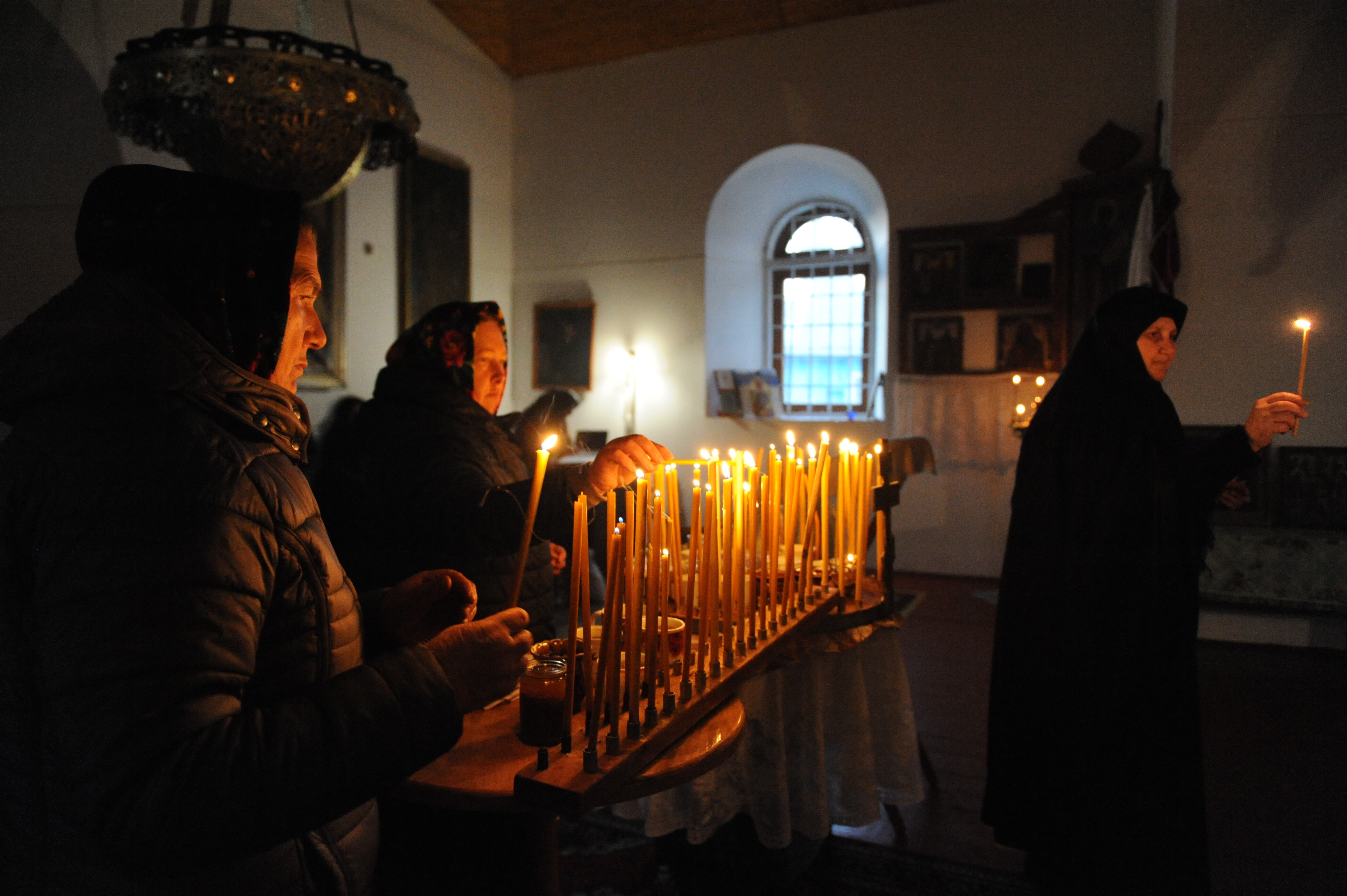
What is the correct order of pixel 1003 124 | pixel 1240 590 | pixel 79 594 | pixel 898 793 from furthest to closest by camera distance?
pixel 1003 124 < pixel 1240 590 < pixel 898 793 < pixel 79 594

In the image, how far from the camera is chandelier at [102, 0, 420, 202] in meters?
2.84

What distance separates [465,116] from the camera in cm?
794

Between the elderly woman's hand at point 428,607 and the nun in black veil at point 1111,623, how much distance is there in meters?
2.02

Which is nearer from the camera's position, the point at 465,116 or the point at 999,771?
the point at 999,771

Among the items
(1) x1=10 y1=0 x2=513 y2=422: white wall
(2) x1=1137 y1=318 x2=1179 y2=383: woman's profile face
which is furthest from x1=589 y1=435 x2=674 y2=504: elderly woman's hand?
(1) x1=10 y1=0 x2=513 y2=422: white wall

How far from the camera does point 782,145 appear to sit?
7.46 metres

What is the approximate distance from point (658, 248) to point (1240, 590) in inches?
222

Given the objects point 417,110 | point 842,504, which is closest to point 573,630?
point 842,504

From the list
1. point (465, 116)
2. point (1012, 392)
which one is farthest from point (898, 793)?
point (465, 116)

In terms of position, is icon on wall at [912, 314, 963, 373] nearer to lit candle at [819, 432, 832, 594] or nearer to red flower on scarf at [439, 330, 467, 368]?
lit candle at [819, 432, 832, 594]

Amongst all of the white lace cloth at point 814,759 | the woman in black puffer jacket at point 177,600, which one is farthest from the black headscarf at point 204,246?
the white lace cloth at point 814,759

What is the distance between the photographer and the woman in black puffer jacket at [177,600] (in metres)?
0.79

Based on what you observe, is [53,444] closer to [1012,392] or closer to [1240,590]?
[1240,590]

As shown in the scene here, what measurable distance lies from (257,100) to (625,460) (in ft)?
7.41
